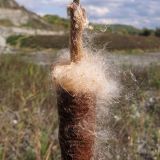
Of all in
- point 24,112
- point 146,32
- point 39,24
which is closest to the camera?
point 24,112

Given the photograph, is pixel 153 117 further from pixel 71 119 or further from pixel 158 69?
pixel 71 119

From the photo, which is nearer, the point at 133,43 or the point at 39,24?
the point at 133,43

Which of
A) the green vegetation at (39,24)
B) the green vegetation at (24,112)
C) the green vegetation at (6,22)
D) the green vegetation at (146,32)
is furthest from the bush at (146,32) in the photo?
the green vegetation at (24,112)

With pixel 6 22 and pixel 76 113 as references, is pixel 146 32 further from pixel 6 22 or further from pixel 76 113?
pixel 76 113

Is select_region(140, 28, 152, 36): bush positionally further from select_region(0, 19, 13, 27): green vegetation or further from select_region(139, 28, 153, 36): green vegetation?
select_region(0, 19, 13, 27): green vegetation

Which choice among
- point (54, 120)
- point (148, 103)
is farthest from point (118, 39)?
point (54, 120)

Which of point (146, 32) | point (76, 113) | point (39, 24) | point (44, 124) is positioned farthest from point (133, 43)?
point (76, 113)

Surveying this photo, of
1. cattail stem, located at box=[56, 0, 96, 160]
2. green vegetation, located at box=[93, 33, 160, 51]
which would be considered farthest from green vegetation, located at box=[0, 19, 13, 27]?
cattail stem, located at box=[56, 0, 96, 160]

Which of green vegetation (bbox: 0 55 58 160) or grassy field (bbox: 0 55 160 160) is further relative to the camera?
grassy field (bbox: 0 55 160 160)
